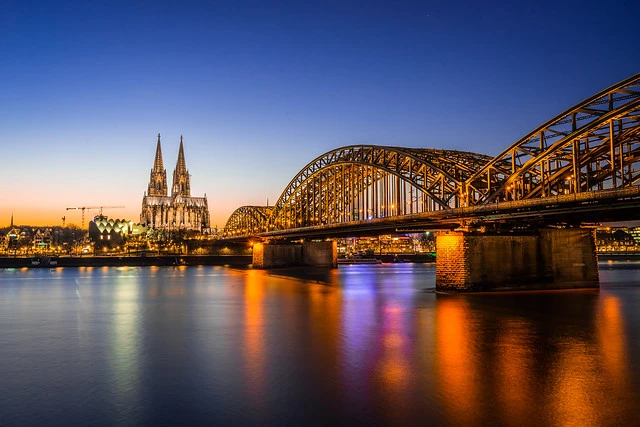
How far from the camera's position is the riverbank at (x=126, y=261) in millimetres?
124887

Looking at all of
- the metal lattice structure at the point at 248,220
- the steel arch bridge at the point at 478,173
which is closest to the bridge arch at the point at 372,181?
the steel arch bridge at the point at 478,173

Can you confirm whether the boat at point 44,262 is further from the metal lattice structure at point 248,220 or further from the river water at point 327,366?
the river water at point 327,366

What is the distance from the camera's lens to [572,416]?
11.6m

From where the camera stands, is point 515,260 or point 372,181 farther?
point 372,181

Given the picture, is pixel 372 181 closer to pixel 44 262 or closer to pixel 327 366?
pixel 327 366

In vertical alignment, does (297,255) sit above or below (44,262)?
above

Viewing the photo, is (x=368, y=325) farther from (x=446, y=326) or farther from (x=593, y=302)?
(x=593, y=302)

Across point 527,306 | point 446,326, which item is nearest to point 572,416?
point 446,326

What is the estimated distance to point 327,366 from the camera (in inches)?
690

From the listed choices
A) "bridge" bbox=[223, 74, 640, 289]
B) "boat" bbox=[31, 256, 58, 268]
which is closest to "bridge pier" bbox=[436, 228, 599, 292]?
"bridge" bbox=[223, 74, 640, 289]

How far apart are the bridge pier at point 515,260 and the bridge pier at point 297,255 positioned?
217 feet

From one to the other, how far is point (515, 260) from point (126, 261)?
111 metres

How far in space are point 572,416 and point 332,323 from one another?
58.2 feet

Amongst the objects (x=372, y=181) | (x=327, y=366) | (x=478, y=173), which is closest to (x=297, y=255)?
(x=372, y=181)
